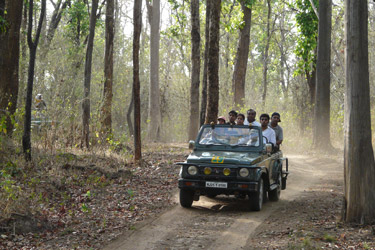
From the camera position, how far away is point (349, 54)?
303 inches

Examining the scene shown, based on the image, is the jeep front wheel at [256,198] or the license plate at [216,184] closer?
the license plate at [216,184]

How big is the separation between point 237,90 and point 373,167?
17.3m

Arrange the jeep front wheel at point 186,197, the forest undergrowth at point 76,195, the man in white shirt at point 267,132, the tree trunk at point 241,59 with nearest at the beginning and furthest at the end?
the forest undergrowth at point 76,195 → the jeep front wheel at point 186,197 → the man in white shirt at point 267,132 → the tree trunk at point 241,59

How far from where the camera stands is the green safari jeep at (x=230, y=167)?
8891mm

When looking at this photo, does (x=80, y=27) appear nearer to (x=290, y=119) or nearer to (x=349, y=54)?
(x=290, y=119)

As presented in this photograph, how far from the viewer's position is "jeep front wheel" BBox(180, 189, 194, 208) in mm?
9445

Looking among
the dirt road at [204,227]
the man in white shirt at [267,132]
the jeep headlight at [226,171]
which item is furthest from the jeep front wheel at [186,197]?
the man in white shirt at [267,132]

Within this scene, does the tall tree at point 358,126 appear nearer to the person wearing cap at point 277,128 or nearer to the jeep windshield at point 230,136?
the jeep windshield at point 230,136

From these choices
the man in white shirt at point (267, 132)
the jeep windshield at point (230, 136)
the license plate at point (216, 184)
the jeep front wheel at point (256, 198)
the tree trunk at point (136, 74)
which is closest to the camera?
the license plate at point (216, 184)

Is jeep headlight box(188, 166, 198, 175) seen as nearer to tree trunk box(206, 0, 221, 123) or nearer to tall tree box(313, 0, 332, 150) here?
Answer: tree trunk box(206, 0, 221, 123)

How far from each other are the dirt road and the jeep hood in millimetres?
1005

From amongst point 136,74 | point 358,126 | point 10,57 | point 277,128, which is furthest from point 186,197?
point 10,57

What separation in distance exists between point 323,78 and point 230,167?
14.3m

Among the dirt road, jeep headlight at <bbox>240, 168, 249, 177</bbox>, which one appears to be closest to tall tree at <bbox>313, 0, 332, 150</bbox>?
the dirt road
